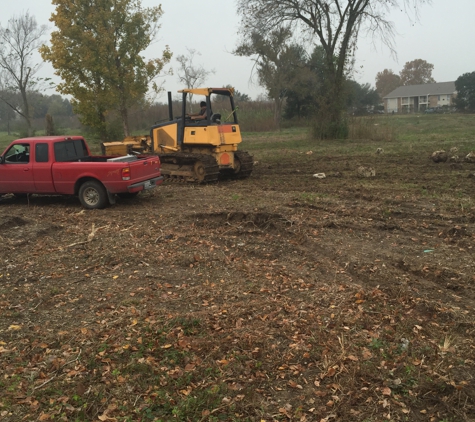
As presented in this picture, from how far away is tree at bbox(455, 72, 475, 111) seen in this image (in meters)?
54.5

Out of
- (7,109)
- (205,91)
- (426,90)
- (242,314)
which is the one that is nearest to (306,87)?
(205,91)

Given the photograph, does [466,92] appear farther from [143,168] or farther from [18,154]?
[18,154]

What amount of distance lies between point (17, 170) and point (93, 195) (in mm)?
2036

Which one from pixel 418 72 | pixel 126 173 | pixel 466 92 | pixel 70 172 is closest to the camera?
pixel 126 173

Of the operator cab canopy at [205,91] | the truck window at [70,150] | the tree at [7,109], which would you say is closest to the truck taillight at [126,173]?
the truck window at [70,150]

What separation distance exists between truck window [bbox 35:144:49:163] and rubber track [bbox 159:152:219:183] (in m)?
3.96

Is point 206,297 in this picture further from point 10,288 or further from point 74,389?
point 10,288

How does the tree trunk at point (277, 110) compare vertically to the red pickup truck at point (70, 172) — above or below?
above

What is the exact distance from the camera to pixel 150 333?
190 inches

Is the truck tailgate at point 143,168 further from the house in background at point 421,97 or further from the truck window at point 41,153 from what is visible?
the house in background at point 421,97

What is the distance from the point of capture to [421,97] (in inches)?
3329

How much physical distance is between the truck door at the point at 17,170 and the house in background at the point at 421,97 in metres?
78.2

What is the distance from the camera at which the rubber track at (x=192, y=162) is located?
43.1 ft

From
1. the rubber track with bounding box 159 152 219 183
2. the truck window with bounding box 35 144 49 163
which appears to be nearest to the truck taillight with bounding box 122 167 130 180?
the truck window with bounding box 35 144 49 163
